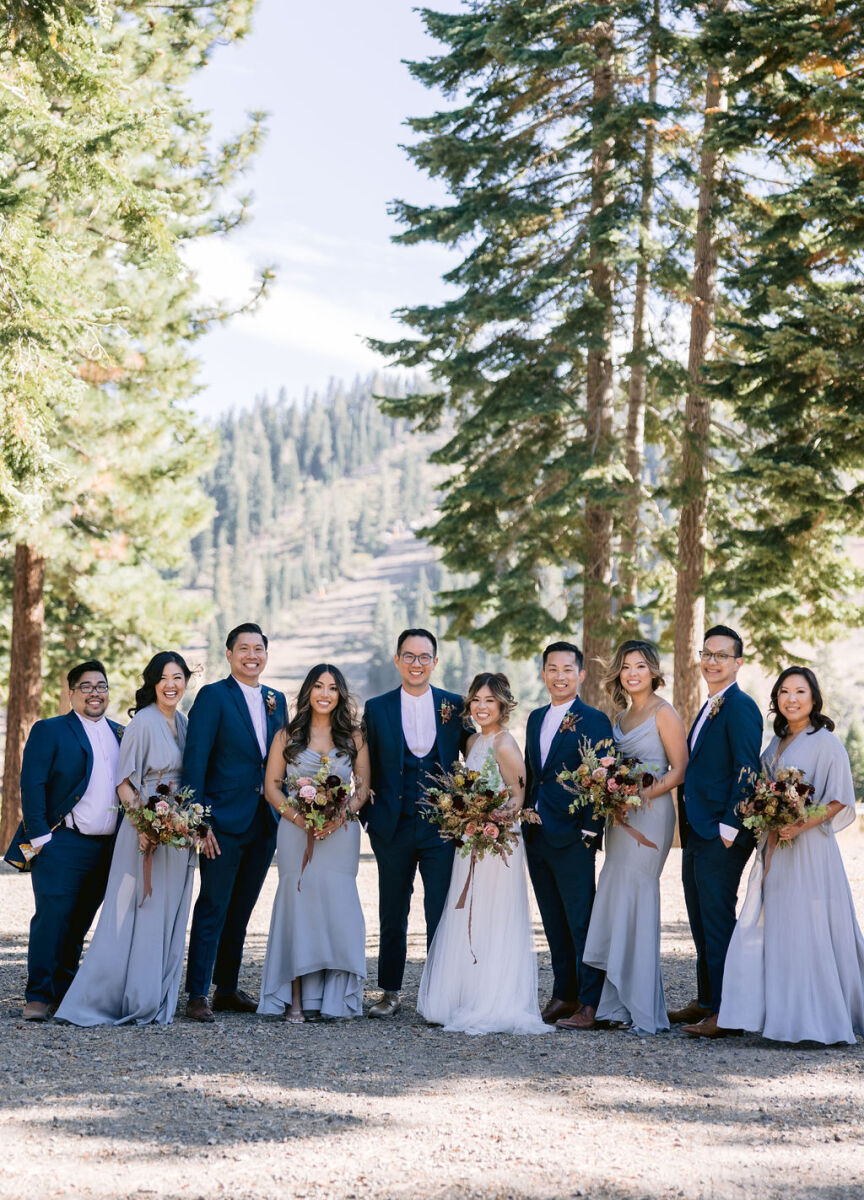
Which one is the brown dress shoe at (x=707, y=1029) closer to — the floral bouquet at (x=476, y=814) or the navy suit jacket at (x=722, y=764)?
the navy suit jacket at (x=722, y=764)

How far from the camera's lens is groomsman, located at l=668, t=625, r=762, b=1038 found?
6.74m

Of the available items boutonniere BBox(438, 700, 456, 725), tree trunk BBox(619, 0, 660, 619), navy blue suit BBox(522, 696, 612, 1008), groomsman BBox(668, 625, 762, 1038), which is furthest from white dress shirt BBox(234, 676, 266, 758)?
tree trunk BBox(619, 0, 660, 619)

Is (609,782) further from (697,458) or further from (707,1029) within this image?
(697,458)

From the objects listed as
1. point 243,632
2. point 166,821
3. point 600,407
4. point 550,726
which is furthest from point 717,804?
point 600,407

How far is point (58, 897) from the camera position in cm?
697

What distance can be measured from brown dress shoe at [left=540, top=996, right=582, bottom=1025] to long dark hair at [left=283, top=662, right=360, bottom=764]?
1.88 m

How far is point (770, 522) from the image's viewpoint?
18.7 meters

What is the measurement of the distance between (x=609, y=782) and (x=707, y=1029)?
152cm

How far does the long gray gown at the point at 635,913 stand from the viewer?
6809 millimetres

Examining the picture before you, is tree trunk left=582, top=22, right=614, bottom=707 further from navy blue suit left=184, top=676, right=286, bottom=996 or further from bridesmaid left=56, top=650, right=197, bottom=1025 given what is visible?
bridesmaid left=56, top=650, right=197, bottom=1025

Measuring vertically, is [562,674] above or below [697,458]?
below

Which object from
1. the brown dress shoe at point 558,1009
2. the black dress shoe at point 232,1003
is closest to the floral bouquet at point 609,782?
the brown dress shoe at point 558,1009

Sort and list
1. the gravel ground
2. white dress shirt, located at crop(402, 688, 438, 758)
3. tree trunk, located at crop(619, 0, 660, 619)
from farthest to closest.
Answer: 1. tree trunk, located at crop(619, 0, 660, 619)
2. white dress shirt, located at crop(402, 688, 438, 758)
3. the gravel ground

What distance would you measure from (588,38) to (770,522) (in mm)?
8109
